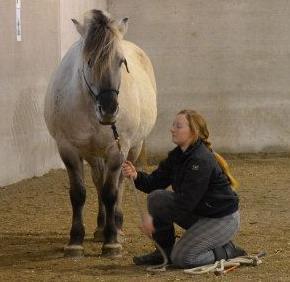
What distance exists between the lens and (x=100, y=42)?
5.88 meters

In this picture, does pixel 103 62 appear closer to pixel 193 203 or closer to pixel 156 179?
pixel 156 179

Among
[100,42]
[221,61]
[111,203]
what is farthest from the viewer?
[221,61]

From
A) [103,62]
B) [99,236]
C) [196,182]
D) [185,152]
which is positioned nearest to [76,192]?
[99,236]

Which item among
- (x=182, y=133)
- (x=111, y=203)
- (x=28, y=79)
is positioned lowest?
(x=111, y=203)

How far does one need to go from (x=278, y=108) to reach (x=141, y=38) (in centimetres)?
218

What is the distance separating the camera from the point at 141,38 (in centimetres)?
1285

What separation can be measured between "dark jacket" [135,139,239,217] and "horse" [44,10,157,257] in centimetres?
46

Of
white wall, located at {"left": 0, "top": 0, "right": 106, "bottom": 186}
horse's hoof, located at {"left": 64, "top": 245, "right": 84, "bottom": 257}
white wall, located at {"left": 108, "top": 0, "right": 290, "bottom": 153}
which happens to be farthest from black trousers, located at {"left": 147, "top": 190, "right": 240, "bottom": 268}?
white wall, located at {"left": 108, "top": 0, "right": 290, "bottom": 153}

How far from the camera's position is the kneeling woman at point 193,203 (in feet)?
17.9

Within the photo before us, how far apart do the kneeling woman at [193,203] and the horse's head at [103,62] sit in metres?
0.39

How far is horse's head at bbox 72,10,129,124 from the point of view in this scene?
5.74m

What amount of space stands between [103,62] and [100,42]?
142 millimetres

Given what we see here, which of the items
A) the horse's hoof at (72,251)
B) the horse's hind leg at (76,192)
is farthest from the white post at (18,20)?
the horse's hoof at (72,251)

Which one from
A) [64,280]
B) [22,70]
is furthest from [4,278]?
[22,70]
